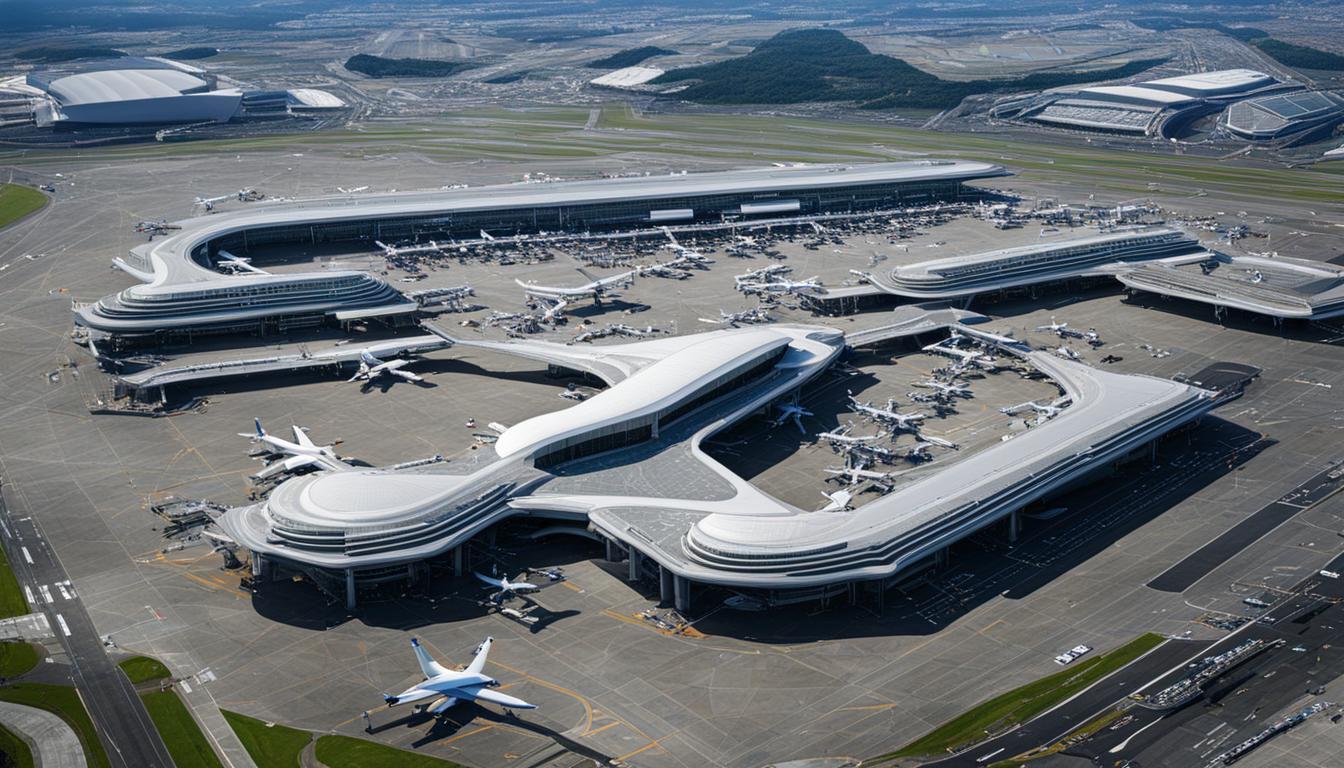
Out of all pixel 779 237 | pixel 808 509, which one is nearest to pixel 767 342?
pixel 808 509

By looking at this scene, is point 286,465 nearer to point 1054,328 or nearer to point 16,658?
point 16,658

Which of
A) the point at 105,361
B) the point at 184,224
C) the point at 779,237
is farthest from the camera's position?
the point at 779,237

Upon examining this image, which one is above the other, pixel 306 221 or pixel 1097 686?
pixel 306 221

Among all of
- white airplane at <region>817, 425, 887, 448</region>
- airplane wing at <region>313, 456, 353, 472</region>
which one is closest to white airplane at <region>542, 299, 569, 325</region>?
white airplane at <region>817, 425, 887, 448</region>

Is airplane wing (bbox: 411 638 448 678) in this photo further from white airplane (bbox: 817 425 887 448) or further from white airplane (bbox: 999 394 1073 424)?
white airplane (bbox: 999 394 1073 424)

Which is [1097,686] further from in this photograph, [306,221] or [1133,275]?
[306,221]

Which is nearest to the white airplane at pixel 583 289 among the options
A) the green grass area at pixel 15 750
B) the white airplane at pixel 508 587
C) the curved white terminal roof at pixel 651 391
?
the curved white terminal roof at pixel 651 391
